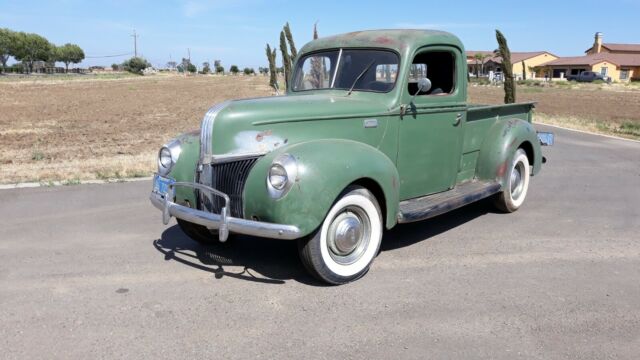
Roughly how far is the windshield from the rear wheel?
5.67ft

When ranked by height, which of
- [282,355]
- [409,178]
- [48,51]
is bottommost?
[282,355]

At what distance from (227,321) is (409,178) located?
2.21 meters

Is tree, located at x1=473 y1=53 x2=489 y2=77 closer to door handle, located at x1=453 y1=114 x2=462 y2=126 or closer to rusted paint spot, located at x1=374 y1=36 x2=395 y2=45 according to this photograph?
door handle, located at x1=453 y1=114 x2=462 y2=126

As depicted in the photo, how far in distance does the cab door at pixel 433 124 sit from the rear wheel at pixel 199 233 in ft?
5.80

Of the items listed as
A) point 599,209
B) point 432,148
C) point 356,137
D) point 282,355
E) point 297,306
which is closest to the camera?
point 282,355

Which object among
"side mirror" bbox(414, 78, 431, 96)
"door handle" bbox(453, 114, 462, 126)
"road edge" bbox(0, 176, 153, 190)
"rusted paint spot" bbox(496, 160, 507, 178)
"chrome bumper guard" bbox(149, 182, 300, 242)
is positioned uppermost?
"side mirror" bbox(414, 78, 431, 96)

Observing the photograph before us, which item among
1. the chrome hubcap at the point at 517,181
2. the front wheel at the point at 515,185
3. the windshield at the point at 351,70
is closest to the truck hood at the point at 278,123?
the windshield at the point at 351,70

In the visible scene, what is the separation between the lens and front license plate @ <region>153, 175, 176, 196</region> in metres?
4.34

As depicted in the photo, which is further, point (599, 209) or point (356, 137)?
point (599, 209)

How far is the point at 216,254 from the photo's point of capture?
4.76 metres

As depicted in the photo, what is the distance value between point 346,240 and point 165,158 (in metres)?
1.75

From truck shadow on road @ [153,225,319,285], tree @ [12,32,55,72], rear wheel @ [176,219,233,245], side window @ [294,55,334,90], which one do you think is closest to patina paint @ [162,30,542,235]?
side window @ [294,55,334,90]

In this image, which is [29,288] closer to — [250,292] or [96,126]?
[250,292]

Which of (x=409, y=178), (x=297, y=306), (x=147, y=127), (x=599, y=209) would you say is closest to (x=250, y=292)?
(x=297, y=306)
